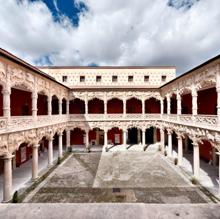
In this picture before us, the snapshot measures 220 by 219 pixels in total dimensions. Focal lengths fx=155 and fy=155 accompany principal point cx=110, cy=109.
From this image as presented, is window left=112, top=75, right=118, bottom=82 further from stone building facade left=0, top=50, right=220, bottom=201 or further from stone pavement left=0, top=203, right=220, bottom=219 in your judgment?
stone pavement left=0, top=203, right=220, bottom=219

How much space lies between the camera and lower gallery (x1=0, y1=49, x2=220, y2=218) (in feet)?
31.1

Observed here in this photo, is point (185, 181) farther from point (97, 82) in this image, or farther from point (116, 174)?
point (97, 82)

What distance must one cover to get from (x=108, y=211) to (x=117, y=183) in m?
4.43

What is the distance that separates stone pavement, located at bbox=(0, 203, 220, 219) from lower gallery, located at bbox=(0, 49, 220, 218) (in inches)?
2.8

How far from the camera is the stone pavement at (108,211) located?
696 centimetres

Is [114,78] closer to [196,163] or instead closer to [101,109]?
[101,109]

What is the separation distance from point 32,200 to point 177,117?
45.5 feet

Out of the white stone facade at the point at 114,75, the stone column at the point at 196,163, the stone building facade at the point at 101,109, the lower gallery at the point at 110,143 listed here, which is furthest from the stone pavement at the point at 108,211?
the white stone facade at the point at 114,75

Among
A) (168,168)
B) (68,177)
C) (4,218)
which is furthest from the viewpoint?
(168,168)

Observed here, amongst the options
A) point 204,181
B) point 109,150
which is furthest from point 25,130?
point 204,181

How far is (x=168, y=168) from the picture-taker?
14.8 metres

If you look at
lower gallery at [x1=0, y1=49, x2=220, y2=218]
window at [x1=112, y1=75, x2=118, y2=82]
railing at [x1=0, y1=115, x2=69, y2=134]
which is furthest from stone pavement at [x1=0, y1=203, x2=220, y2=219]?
window at [x1=112, y1=75, x2=118, y2=82]

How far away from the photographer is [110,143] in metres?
24.1

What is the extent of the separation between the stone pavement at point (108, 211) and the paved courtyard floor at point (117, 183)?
1.80 metres
